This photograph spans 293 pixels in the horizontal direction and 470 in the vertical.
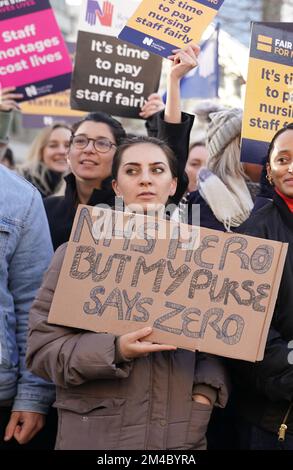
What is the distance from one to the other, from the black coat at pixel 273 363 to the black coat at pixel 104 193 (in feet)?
2.16

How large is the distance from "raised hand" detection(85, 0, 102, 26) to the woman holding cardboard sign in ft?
6.93

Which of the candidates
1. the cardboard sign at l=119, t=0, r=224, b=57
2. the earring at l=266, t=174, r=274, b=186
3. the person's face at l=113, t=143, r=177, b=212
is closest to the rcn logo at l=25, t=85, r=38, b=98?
the cardboard sign at l=119, t=0, r=224, b=57

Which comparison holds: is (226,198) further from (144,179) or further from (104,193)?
(144,179)

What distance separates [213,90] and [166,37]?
1.52 metres

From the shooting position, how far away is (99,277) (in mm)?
3115

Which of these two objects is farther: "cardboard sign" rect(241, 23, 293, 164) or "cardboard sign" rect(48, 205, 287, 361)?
"cardboard sign" rect(241, 23, 293, 164)

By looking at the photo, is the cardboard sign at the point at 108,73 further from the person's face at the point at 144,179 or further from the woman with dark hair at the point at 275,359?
the woman with dark hair at the point at 275,359

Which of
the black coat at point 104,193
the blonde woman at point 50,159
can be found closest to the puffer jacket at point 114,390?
the black coat at point 104,193

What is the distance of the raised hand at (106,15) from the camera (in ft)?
15.9

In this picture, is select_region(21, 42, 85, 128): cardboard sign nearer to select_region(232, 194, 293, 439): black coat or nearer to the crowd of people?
the crowd of people

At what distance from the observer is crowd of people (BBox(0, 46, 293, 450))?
3.02 metres

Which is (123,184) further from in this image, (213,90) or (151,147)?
(213,90)

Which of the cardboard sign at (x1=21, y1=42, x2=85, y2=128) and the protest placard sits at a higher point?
the protest placard

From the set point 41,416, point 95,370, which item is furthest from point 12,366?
point 95,370
